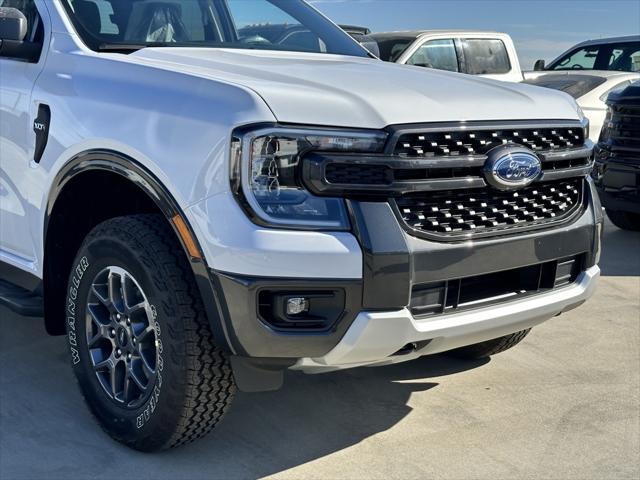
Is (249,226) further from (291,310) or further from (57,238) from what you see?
(57,238)

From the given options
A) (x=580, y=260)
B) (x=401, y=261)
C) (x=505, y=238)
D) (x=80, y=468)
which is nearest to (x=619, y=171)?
(x=580, y=260)

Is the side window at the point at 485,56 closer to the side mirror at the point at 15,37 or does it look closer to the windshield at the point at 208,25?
the windshield at the point at 208,25

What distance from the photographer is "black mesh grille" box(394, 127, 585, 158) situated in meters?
2.87

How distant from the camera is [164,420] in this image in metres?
3.06

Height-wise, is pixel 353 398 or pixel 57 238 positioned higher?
pixel 57 238

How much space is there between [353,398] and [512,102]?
1.40m

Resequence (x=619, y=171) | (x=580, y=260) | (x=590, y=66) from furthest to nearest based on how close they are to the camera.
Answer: (x=590, y=66), (x=619, y=171), (x=580, y=260)

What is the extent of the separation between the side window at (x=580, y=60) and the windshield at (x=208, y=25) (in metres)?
6.91

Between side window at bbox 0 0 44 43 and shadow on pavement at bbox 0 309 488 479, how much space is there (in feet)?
4.77

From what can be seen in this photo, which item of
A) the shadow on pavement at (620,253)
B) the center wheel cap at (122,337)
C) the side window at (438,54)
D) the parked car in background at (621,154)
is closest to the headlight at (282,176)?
the center wheel cap at (122,337)

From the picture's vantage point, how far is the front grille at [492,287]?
2922mm

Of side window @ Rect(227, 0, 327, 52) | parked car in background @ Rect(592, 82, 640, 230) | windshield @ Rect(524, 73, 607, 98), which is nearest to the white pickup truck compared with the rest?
side window @ Rect(227, 0, 327, 52)

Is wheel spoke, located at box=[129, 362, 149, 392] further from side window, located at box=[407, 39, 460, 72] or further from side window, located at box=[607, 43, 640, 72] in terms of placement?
side window, located at box=[607, 43, 640, 72]

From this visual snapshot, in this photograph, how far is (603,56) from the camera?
10.5 metres
